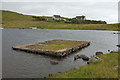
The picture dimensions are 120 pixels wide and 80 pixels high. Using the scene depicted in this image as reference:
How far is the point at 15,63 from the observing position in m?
23.3

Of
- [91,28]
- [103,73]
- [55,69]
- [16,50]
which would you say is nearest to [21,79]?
[55,69]

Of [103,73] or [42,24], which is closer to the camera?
[103,73]

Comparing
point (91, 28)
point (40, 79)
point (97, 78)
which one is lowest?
point (40, 79)

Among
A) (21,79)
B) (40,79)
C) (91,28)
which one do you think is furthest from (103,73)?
(91,28)

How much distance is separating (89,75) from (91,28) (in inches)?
5460

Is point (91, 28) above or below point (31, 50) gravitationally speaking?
above

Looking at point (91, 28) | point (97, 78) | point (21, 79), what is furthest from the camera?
point (91, 28)

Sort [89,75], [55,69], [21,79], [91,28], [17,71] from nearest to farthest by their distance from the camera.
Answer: [89,75] → [21,79] → [17,71] → [55,69] → [91,28]

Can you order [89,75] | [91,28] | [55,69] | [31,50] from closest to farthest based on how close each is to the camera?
[89,75] → [55,69] → [31,50] → [91,28]

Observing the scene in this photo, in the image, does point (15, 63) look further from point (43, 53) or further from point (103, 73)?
point (103, 73)

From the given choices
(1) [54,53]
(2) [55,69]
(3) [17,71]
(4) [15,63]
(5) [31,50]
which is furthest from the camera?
(5) [31,50]

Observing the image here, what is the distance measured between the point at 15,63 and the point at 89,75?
14.7m

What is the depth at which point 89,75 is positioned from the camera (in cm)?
1398

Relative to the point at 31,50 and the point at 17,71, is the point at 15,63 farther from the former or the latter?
the point at 31,50
